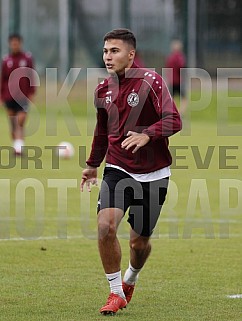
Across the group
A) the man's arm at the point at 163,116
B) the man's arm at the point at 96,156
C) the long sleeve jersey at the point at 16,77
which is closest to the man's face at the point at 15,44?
the long sleeve jersey at the point at 16,77

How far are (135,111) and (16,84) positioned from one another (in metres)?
14.6

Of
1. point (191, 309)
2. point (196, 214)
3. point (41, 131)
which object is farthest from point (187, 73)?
point (191, 309)

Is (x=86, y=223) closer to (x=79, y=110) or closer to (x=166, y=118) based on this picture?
(x=166, y=118)

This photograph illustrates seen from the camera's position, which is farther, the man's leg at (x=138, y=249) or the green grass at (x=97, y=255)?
the man's leg at (x=138, y=249)

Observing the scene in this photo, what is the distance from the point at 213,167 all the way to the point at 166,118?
1224cm

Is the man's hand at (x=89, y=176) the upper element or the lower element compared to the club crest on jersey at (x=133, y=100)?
lower

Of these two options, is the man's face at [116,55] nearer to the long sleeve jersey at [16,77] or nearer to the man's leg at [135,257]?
the man's leg at [135,257]

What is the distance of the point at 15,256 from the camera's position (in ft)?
35.2

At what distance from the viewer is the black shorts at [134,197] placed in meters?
8.05

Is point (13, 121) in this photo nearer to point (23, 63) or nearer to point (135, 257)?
point (23, 63)

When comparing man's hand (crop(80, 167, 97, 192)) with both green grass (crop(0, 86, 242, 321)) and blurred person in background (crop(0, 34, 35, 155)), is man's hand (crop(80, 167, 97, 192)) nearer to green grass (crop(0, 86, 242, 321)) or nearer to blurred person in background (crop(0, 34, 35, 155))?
green grass (crop(0, 86, 242, 321))

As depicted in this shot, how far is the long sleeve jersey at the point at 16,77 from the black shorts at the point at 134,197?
46.6 ft

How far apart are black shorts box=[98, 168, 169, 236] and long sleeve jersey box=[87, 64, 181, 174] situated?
11 centimetres

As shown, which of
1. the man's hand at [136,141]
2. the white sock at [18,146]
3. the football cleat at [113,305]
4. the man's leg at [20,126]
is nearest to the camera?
the man's hand at [136,141]
